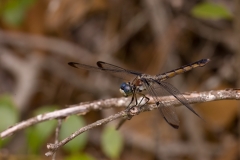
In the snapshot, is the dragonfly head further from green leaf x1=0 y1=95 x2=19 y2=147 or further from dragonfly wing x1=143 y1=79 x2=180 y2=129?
green leaf x1=0 y1=95 x2=19 y2=147

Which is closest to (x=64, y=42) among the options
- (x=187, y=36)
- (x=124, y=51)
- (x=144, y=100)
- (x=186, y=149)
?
(x=124, y=51)

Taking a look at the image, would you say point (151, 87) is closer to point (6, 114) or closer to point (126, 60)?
point (6, 114)

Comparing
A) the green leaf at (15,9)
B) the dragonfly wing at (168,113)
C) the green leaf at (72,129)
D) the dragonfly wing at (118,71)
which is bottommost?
the dragonfly wing at (168,113)

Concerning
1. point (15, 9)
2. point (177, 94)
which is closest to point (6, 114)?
point (15, 9)

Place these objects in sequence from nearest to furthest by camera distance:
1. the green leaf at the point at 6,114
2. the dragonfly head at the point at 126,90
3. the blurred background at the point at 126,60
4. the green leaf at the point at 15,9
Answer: the dragonfly head at the point at 126,90, the green leaf at the point at 6,114, the green leaf at the point at 15,9, the blurred background at the point at 126,60

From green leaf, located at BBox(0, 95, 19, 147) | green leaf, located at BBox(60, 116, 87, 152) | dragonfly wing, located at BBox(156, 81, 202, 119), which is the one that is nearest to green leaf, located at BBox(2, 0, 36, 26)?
green leaf, located at BBox(0, 95, 19, 147)

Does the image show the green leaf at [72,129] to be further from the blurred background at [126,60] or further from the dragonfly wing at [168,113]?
the blurred background at [126,60]

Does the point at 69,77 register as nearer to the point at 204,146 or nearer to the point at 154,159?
the point at 154,159

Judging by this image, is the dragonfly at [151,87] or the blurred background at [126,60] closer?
the dragonfly at [151,87]

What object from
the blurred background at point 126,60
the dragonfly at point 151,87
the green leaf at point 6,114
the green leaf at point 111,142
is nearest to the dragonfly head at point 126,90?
the dragonfly at point 151,87
